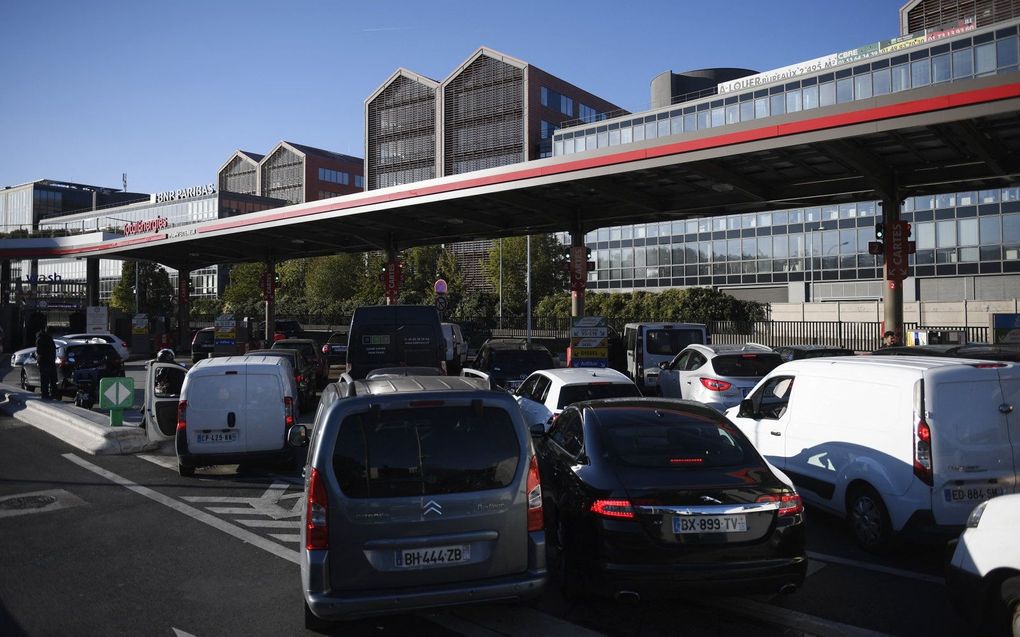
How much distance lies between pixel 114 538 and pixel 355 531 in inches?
166

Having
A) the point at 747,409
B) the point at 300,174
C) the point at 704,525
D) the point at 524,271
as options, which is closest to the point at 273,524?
the point at 704,525

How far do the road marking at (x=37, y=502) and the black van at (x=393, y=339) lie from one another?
6.15 m

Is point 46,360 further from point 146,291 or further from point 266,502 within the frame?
point 146,291

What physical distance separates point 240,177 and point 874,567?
108 metres

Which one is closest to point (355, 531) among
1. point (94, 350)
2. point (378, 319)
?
point (378, 319)

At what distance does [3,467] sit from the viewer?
1125 cm

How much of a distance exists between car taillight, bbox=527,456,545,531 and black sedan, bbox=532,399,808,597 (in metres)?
0.48

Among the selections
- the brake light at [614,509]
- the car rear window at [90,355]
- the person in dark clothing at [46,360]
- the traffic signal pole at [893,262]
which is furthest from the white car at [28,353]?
the traffic signal pole at [893,262]

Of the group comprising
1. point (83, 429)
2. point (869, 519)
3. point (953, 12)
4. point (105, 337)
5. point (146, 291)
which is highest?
point (953, 12)

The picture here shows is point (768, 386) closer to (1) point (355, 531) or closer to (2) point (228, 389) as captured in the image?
(1) point (355, 531)

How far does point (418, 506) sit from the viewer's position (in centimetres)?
473

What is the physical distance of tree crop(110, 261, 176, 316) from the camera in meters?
75.4

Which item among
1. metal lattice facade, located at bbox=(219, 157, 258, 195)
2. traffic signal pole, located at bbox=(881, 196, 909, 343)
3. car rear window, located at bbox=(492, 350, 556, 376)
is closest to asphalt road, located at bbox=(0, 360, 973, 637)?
car rear window, located at bbox=(492, 350, 556, 376)

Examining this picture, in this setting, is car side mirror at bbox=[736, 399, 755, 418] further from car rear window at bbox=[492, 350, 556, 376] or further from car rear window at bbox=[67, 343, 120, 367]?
car rear window at bbox=[67, 343, 120, 367]
